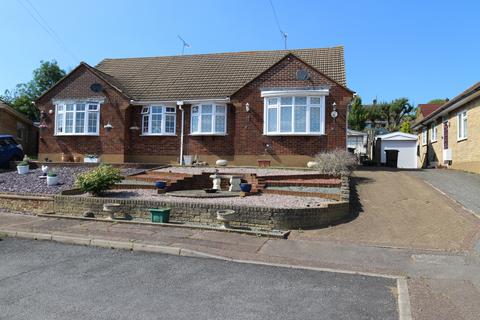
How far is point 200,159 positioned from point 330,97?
7.35m

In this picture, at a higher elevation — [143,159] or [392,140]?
[392,140]

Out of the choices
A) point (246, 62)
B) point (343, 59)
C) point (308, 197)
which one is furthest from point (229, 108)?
point (308, 197)

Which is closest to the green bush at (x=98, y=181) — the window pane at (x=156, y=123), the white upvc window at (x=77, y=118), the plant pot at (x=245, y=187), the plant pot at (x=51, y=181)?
the plant pot at (x=51, y=181)

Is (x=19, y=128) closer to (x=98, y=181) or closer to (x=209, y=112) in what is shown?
(x=209, y=112)

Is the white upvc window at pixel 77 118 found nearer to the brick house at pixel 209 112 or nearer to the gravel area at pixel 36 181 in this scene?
the brick house at pixel 209 112

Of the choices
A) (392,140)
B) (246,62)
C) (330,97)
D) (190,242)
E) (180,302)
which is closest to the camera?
(180,302)

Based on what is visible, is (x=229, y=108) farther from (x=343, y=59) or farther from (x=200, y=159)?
(x=343, y=59)

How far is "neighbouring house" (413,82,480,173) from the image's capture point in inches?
731

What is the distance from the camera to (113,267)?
6.85 m

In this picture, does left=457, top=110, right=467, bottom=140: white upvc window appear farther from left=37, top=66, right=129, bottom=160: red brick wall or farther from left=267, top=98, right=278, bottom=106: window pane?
left=37, top=66, right=129, bottom=160: red brick wall

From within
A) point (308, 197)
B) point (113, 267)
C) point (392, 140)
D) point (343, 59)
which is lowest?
point (113, 267)

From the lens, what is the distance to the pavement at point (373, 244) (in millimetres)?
5820

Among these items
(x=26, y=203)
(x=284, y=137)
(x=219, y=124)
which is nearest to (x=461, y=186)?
(x=284, y=137)

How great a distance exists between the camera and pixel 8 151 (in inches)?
812
